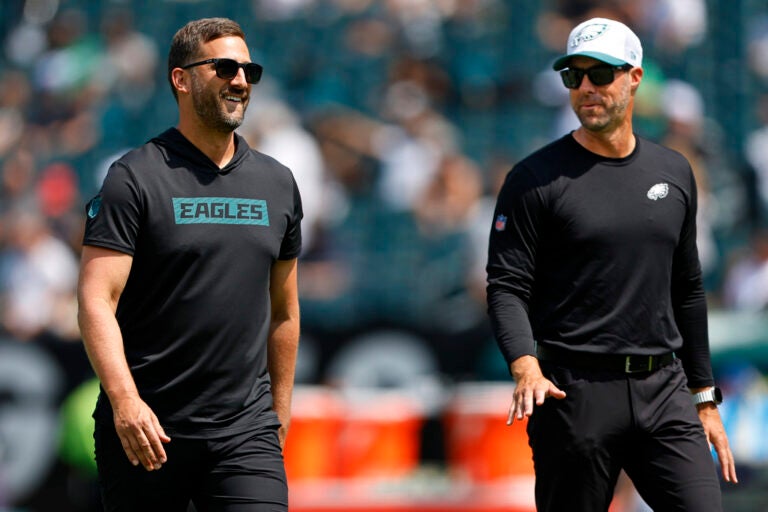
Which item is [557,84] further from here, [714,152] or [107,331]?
[107,331]

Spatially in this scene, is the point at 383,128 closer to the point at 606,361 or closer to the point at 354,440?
the point at 354,440

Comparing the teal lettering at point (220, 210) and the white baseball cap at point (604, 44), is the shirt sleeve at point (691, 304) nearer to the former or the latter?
the white baseball cap at point (604, 44)

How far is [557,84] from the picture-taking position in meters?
12.6

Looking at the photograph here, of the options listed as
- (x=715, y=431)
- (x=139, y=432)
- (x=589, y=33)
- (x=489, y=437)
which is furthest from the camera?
(x=489, y=437)

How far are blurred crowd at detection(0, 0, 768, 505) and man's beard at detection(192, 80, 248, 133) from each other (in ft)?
17.8

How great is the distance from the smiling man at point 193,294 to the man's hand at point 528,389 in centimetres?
86

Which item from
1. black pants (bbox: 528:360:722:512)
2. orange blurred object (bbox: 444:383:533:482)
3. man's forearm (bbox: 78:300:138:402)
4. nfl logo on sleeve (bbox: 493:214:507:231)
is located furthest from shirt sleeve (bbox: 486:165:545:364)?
orange blurred object (bbox: 444:383:533:482)

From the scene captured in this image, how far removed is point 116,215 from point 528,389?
60.4 inches

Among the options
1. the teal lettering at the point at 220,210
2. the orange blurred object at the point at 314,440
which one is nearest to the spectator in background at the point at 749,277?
the orange blurred object at the point at 314,440

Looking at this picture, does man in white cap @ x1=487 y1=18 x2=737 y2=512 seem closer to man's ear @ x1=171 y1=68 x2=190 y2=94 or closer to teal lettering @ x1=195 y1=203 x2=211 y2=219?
teal lettering @ x1=195 y1=203 x2=211 y2=219

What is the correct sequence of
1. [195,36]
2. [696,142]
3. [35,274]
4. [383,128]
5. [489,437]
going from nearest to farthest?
1. [195,36]
2. [489,437]
3. [35,274]
4. [696,142]
5. [383,128]

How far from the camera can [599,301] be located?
15.7 feet

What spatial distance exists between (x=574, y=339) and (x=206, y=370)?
1.36m

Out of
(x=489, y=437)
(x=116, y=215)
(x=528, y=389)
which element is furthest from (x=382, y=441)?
(x=116, y=215)
